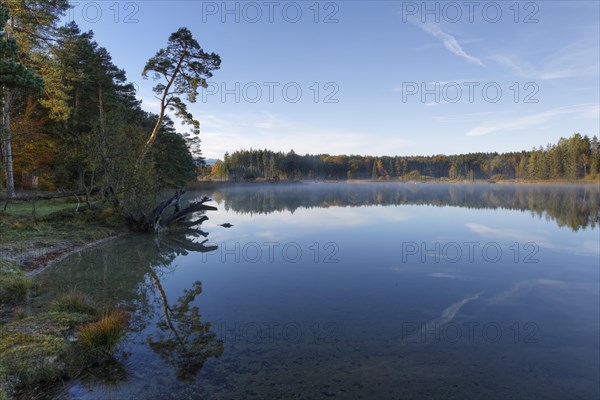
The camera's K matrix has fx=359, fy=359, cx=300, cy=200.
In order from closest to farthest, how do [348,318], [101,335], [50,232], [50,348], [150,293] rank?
[50,348]
[101,335]
[348,318]
[150,293]
[50,232]

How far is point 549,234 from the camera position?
831 inches

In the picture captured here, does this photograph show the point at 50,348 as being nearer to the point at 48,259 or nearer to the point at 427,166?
the point at 48,259

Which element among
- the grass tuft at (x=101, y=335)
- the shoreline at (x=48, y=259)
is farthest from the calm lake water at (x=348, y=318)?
the shoreline at (x=48, y=259)

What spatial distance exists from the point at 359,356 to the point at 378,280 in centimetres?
546

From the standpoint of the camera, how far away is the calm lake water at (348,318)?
5848 millimetres

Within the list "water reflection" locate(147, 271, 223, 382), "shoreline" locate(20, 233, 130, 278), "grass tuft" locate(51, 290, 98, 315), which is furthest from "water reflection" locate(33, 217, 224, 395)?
"grass tuft" locate(51, 290, 98, 315)

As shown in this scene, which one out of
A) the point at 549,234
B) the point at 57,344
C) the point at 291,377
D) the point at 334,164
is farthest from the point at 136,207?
the point at 334,164

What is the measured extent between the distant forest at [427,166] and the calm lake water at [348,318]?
125m

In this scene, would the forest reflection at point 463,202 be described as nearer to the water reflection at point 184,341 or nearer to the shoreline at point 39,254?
the shoreline at point 39,254

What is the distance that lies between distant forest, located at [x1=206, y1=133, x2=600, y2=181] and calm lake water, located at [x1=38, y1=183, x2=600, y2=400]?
124590 millimetres

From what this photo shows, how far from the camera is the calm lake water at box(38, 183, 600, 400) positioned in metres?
5.85

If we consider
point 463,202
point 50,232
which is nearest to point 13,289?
point 50,232

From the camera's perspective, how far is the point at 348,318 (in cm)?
868

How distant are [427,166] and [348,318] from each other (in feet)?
634
